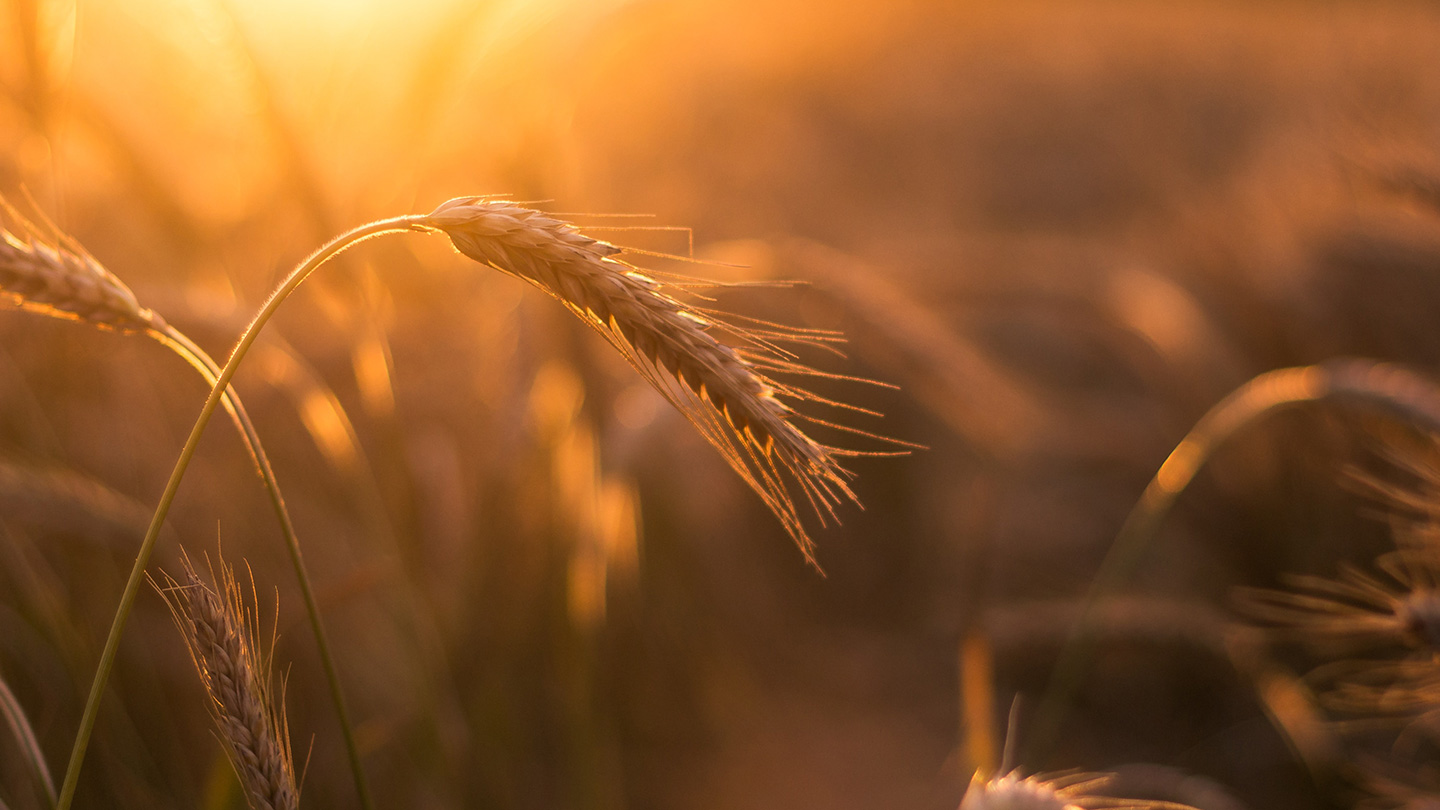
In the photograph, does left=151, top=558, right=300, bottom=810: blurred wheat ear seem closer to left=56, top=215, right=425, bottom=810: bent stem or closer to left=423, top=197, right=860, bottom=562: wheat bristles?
left=56, top=215, right=425, bottom=810: bent stem

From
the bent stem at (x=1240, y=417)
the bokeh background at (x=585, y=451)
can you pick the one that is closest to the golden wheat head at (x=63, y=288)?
the bokeh background at (x=585, y=451)

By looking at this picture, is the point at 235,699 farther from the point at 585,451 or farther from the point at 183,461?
the point at 585,451

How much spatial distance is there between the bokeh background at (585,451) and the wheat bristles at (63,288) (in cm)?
38

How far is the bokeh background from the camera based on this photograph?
110 centimetres

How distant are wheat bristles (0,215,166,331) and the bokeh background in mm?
382

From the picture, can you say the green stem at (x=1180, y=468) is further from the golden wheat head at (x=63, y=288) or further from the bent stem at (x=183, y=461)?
the golden wheat head at (x=63, y=288)

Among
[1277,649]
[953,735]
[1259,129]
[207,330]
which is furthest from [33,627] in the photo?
[1259,129]

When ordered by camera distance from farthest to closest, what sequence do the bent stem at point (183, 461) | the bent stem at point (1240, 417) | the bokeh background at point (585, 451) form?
the bokeh background at point (585, 451)
the bent stem at point (1240, 417)
the bent stem at point (183, 461)

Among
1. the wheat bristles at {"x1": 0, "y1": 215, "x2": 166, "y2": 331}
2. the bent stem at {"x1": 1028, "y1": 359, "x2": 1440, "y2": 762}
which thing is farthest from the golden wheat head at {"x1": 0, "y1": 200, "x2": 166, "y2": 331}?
the bent stem at {"x1": 1028, "y1": 359, "x2": 1440, "y2": 762}

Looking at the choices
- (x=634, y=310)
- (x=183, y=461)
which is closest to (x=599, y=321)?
(x=634, y=310)

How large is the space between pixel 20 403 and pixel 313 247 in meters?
0.58

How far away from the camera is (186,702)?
147 cm

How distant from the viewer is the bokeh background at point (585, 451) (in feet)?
3.60

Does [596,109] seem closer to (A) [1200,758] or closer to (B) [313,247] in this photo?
(B) [313,247]
